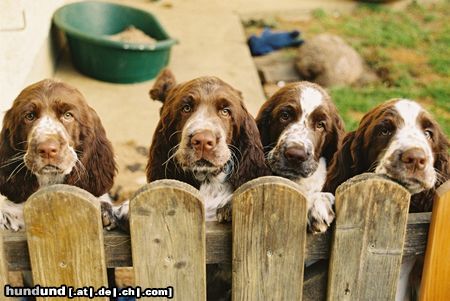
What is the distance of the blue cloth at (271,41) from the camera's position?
31.2ft

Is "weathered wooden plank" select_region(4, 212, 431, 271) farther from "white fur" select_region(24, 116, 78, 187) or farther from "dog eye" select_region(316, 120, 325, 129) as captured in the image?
"dog eye" select_region(316, 120, 325, 129)

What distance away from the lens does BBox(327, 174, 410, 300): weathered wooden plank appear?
2.85 meters

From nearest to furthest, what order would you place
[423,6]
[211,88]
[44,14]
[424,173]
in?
Result: 1. [424,173]
2. [211,88]
3. [44,14]
4. [423,6]

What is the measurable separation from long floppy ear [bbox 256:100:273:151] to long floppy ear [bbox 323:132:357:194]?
1.61ft

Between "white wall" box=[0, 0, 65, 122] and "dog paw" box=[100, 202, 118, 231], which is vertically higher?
"dog paw" box=[100, 202, 118, 231]

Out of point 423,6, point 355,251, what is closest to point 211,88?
point 355,251

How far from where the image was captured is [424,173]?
3322 millimetres

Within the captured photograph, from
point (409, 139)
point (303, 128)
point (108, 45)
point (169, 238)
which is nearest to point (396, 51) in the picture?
point (108, 45)

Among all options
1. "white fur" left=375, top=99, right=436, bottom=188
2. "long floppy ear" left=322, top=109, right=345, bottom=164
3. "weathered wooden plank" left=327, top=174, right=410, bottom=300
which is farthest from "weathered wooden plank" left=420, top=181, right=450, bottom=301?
"long floppy ear" left=322, top=109, right=345, bottom=164

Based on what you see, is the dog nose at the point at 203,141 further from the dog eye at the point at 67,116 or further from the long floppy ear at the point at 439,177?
the long floppy ear at the point at 439,177

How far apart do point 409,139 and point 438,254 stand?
2.32 ft

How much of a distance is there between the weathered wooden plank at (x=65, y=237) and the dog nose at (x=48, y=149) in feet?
2.24

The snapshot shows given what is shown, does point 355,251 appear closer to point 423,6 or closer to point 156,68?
point 156,68

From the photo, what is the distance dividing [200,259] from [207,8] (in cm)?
836
